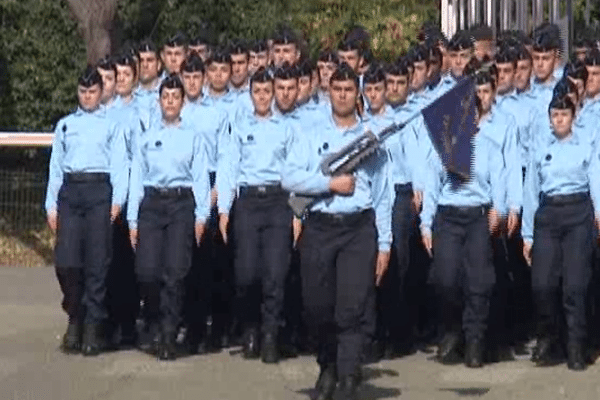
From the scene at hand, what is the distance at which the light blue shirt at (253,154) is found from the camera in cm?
1484

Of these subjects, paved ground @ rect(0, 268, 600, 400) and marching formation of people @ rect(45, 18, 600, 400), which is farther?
marching formation of people @ rect(45, 18, 600, 400)

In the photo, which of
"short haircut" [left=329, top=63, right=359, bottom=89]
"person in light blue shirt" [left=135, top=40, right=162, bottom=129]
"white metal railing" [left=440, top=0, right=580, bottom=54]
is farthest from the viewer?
"white metal railing" [left=440, top=0, right=580, bottom=54]

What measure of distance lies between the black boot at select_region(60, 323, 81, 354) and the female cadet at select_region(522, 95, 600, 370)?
3170 millimetres

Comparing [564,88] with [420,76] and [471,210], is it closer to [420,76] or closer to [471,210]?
[471,210]

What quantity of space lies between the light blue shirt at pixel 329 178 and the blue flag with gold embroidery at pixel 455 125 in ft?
2.28

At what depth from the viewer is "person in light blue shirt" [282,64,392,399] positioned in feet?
42.5

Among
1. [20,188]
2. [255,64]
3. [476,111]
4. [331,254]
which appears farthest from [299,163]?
[20,188]

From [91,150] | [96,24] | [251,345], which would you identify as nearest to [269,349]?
[251,345]

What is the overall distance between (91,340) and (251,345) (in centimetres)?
111

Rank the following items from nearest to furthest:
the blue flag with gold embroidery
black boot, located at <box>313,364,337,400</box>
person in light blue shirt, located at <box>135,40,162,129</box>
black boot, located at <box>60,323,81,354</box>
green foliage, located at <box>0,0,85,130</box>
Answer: black boot, located at <box>313,364,337,400</box> < the blue flag with gold embroidery < black boot, located at <box>60,323,81,354</box> < person in light blue shirt, located at <box>135,40,162,129</box> < green foliage, located at <box>0,0,85,130</box>

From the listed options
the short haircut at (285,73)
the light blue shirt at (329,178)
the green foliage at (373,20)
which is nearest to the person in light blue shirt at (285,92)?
the short haircut at (285,73)

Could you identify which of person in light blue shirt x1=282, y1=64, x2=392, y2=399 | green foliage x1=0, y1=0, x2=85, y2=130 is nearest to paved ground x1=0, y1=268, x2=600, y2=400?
person in light blue shirt x1=282, y1=64, x2=392, y2=399

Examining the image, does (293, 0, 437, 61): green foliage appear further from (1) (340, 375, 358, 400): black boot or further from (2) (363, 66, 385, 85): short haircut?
(1) (340, 375, 358, 400): black boot

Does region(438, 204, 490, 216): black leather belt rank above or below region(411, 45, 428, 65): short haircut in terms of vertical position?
below
